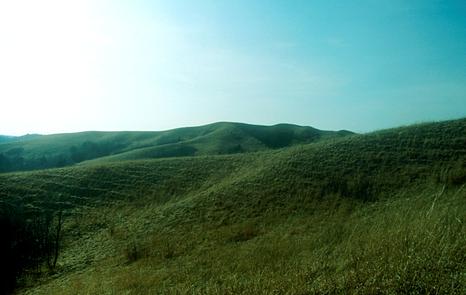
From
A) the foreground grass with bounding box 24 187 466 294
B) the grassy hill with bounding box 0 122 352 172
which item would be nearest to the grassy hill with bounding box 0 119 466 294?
the foreground grass with bounding box 24 187 466 294

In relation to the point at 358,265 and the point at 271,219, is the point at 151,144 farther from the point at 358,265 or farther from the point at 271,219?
the point at 358,265

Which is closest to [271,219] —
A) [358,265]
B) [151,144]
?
[358,265]

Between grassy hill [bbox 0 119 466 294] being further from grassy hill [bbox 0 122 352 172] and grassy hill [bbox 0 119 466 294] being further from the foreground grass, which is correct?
grassy hill [bbox 0 122 352 172]

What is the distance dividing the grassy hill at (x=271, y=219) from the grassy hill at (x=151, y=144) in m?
47.9

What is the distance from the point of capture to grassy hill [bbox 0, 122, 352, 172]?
Result: 293 feet

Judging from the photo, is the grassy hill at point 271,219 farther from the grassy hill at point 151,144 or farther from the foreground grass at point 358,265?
the grassy hill at point 151,144

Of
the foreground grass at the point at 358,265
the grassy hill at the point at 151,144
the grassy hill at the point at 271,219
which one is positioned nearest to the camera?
the foreground grass at the point at 358,265

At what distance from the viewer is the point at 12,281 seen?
16.3 metres

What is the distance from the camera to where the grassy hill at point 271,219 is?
218 inches

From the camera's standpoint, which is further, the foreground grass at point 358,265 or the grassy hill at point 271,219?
the grassy hill at point 271,219

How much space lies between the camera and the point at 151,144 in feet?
368

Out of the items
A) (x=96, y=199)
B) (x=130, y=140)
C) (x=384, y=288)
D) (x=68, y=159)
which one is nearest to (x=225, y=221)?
(x=96, y=199)

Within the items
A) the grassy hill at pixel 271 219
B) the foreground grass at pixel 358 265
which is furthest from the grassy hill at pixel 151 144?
the foreground grass at pixel 358 265

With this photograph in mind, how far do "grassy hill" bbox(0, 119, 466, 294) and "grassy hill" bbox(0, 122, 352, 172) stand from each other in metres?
47.9
